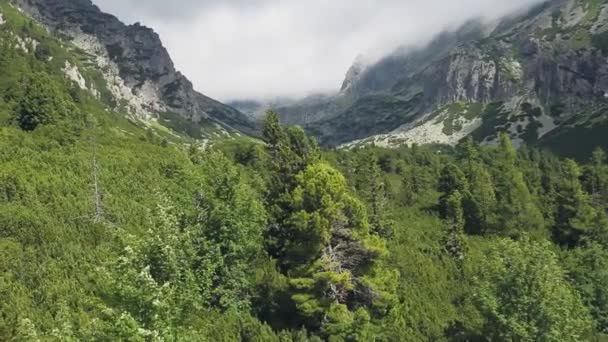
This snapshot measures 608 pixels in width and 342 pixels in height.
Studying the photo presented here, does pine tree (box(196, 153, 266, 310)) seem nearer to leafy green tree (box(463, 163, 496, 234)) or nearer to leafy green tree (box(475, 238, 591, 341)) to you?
leafy green tree (box(475, 238, 591, 341))

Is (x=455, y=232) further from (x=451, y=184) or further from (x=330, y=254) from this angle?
(x=330, y=254)

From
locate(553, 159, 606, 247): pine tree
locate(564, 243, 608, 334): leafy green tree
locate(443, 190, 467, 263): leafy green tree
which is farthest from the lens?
locate(553, 159, 606, 247): pine tree

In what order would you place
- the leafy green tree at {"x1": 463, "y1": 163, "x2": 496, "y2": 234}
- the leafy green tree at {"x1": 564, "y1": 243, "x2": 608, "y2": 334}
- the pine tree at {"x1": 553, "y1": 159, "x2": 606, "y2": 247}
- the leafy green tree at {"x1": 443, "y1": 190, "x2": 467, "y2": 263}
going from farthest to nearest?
the leafy green tree at {"x1": 463, "y1": 163, "x2": 496, "y2": 234} < the pine tree at {"x1": 553, "y1": 159, "x2": 606, "y2": 247} < the leafy green tree at {"x1": 443, "y1": 190, "x2": 467, "y2": 263} < the leafy green tree at {"x1": 564, "y1": 243, "x2": 608, "y2": 334}

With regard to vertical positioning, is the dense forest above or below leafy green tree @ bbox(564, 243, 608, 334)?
above

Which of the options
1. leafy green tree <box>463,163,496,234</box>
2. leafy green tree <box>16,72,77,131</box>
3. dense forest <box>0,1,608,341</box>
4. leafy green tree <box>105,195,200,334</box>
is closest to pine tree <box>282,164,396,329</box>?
dense forest <box>0,1,608,341</box>

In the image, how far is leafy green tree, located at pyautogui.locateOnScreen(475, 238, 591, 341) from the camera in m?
37.9

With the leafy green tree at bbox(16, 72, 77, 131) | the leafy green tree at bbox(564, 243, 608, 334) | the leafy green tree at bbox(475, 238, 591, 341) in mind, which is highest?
the leafy green tree at bbox(16, 72, 77, 131)

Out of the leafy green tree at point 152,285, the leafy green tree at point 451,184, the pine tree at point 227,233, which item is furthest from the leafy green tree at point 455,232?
the leafy green tree at point 152,285

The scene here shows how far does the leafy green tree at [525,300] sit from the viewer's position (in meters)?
37.9

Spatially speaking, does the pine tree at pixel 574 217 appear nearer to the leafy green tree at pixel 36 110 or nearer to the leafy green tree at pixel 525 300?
the leafy green tree at pixel 525 300

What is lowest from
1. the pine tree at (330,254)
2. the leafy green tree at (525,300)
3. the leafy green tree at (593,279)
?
the leafy green tree at (593,279)

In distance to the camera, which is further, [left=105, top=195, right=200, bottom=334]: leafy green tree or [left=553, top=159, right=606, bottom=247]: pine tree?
[left=553, top=159, right=606, bottom=247]: pine tree

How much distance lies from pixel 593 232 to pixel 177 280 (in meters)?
71.3

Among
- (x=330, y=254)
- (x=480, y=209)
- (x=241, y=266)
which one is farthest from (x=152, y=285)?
(x=480, y=209)
